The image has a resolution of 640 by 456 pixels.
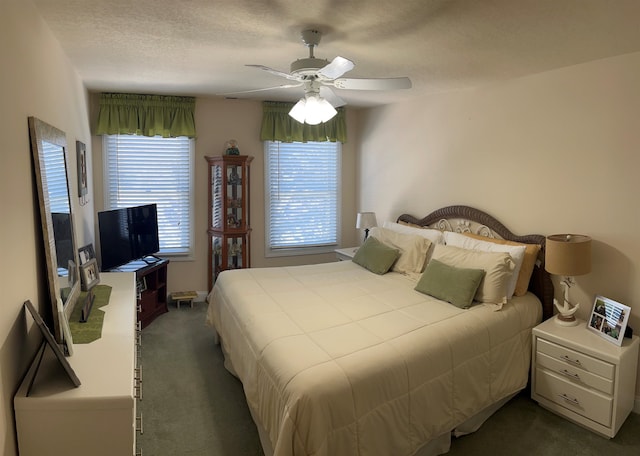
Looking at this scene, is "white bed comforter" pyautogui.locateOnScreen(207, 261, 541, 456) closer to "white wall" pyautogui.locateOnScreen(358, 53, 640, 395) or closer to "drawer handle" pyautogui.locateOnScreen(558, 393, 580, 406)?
"drawer handle" pyautogui.locateOnScreen(558, 393, 580, 406)

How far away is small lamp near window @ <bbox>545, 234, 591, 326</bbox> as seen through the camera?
105 inches

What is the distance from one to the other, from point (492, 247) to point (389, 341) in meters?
1.49

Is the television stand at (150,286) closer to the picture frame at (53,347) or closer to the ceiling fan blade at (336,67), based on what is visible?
the picture frame at (53,347)

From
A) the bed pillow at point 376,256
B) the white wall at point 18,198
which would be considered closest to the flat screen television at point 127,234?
the white wall at point 18,198

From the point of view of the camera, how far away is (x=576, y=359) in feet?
8.48

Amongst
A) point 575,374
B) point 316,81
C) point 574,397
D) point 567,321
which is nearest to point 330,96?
point 316,81

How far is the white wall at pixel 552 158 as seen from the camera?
268 centimetres

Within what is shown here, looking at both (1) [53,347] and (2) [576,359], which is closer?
(1) [53,347]

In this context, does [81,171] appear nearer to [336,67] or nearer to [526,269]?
[336,67]

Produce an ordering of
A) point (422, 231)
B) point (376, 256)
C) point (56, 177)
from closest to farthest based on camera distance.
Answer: point (56, 177)
point (376, 256)
point (422, 231)

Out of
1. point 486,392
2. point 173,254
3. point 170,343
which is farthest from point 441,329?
point 173,254

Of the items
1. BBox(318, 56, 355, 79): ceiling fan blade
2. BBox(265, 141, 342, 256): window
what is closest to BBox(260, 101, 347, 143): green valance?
BBox(265, 141, 342, 256): window

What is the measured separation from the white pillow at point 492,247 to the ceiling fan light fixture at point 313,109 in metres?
1.69

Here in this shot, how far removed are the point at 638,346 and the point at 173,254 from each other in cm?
438
